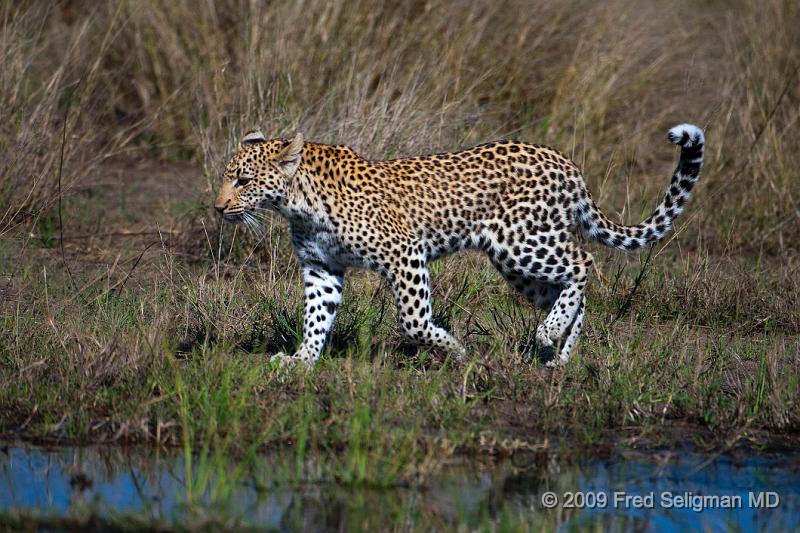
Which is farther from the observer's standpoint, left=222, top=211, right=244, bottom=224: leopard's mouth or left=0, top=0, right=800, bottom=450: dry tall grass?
left=222, top=211, right=244, bottom=224: leopard's mouth

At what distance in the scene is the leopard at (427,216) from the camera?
8008 mm

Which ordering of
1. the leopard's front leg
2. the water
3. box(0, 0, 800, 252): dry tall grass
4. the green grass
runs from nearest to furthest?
the water → the green grass → the leopard's front leg → box(0, 0, 800, 252): dry tall grass

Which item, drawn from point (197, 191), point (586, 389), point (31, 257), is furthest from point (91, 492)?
point (197, 191)

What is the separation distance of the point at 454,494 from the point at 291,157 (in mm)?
2617

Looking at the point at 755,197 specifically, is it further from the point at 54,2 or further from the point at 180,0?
the point at 54,2

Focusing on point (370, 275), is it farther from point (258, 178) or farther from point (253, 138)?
point (258, 178)

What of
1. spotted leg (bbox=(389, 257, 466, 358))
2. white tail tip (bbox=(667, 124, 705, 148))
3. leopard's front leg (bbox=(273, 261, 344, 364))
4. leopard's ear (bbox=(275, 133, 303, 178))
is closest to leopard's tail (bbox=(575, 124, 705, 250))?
white tail tip (bbox=(667, 124, 705, 148))

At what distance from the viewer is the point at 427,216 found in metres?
8.25

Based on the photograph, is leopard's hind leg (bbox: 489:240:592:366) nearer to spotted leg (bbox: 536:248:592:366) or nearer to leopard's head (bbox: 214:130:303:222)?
spotted leg (bbox: 536:248:592:366)

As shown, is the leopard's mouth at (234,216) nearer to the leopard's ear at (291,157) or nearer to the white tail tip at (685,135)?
the leopard's ear at (291,157)

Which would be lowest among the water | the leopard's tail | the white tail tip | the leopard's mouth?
the water

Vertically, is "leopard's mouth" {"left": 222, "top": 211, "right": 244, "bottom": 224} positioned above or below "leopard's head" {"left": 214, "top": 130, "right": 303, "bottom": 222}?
below

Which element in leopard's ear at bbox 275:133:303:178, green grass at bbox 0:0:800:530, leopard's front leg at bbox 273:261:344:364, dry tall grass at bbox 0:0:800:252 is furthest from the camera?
dry tall grass at bbox 0:0:800:252

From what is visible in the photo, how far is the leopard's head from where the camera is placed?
800 centimetres
